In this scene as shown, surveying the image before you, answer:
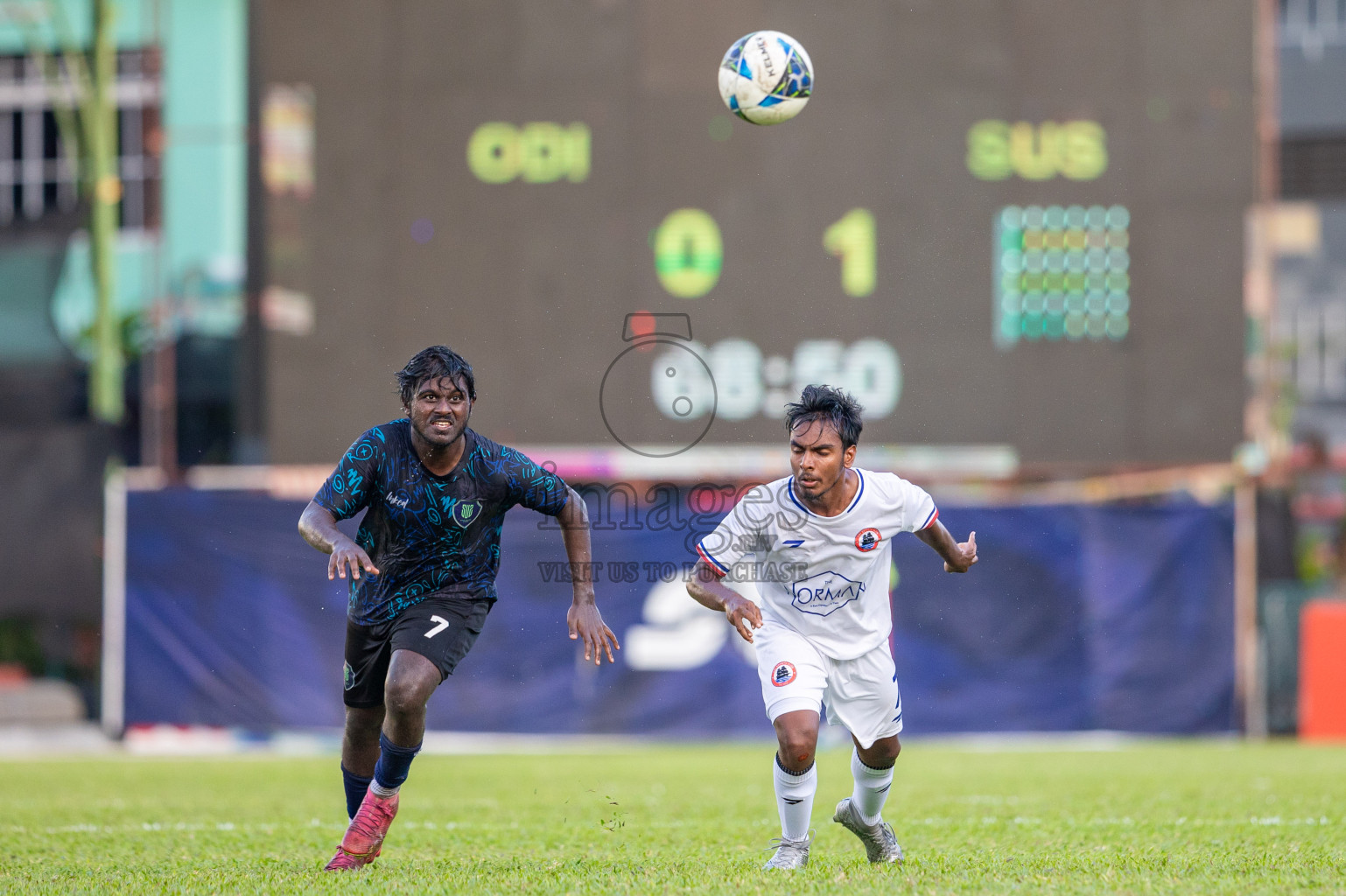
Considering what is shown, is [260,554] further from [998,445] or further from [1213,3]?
[1213,3]

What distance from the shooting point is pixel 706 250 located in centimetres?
1306

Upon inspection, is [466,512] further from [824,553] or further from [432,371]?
[824,553]

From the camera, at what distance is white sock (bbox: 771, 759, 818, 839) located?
5965 millimetres

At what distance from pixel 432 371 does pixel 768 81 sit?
3602mm

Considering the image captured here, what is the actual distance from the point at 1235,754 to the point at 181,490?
32.2ft

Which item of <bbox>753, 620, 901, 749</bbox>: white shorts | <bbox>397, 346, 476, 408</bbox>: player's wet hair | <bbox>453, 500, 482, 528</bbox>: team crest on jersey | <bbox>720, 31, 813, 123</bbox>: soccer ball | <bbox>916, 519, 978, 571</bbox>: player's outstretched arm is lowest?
<bbox>753, 620, 901, 749</bbox>: white shorts

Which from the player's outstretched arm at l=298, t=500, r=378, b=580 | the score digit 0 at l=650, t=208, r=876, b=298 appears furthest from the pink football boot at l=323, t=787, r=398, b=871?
the score digit 0 at l=650, t=208, r=876, b=298

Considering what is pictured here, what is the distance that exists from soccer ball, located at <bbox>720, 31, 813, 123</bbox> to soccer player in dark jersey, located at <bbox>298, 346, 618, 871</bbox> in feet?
11.1

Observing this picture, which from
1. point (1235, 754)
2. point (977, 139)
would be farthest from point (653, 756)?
point (977, 139)

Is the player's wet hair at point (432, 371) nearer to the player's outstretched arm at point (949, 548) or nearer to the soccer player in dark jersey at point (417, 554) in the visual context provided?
the soccer player in dark jersey at point (417, 554)

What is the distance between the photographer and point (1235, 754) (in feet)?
42.9

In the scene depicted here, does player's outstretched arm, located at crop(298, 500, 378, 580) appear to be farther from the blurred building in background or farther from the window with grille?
the window with grille

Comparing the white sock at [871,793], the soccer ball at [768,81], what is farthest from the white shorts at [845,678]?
the soccer ball at [768,81]

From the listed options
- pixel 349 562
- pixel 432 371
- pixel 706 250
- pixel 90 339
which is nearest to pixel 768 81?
pixel 432 371
